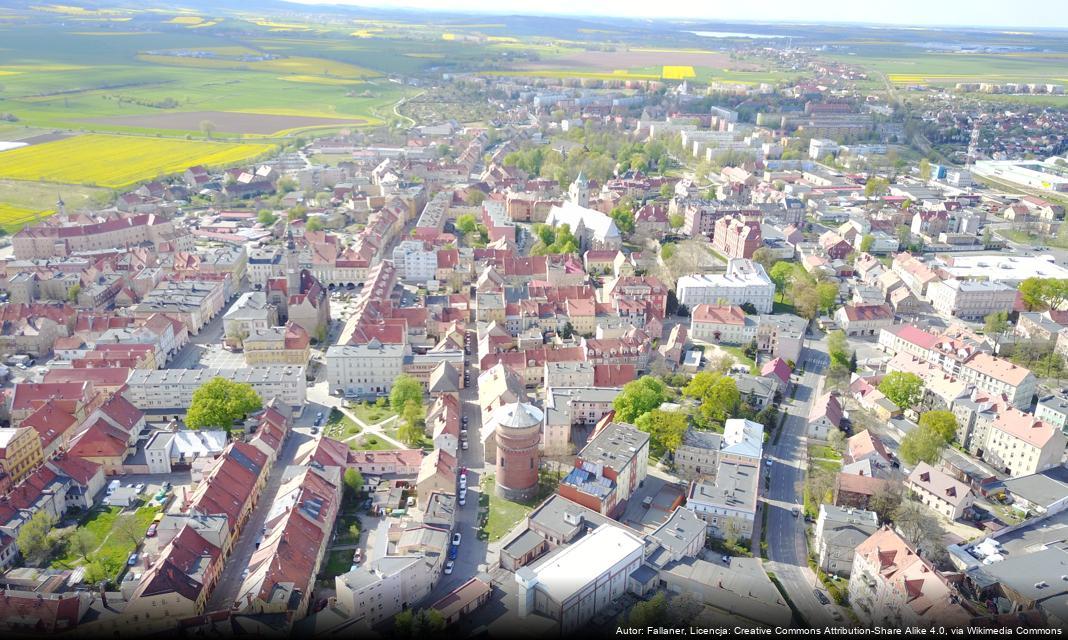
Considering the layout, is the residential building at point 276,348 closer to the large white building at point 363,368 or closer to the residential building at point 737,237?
the large white building at point 363,368

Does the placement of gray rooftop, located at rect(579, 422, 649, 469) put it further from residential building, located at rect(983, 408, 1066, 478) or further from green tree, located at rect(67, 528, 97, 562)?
green tree, located at rect(67, 528, 97, 562)

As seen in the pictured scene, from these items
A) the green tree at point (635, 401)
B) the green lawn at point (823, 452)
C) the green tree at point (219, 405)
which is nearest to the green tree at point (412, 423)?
the green tree at point (219, 405)

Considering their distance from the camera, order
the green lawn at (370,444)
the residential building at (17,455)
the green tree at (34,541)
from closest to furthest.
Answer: the green tree at (34,541) → the residential building at (17,455) → the green lawn at (370,444)

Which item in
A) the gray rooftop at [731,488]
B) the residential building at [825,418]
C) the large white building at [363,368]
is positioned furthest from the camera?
the large white building at [363,368]

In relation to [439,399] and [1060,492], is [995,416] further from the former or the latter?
[439,399]

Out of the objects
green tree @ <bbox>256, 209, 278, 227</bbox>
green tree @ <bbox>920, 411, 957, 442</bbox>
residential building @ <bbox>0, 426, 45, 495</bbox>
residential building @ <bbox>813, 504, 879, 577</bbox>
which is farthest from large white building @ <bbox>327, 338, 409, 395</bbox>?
green tree @ <bbox>256, 209, 278, 227</bbox>

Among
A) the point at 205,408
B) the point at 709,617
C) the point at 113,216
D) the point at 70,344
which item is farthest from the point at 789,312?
the point at 113,216

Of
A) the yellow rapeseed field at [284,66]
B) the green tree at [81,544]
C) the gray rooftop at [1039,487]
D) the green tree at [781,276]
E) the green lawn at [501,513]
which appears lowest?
the green tree at [81,544]
